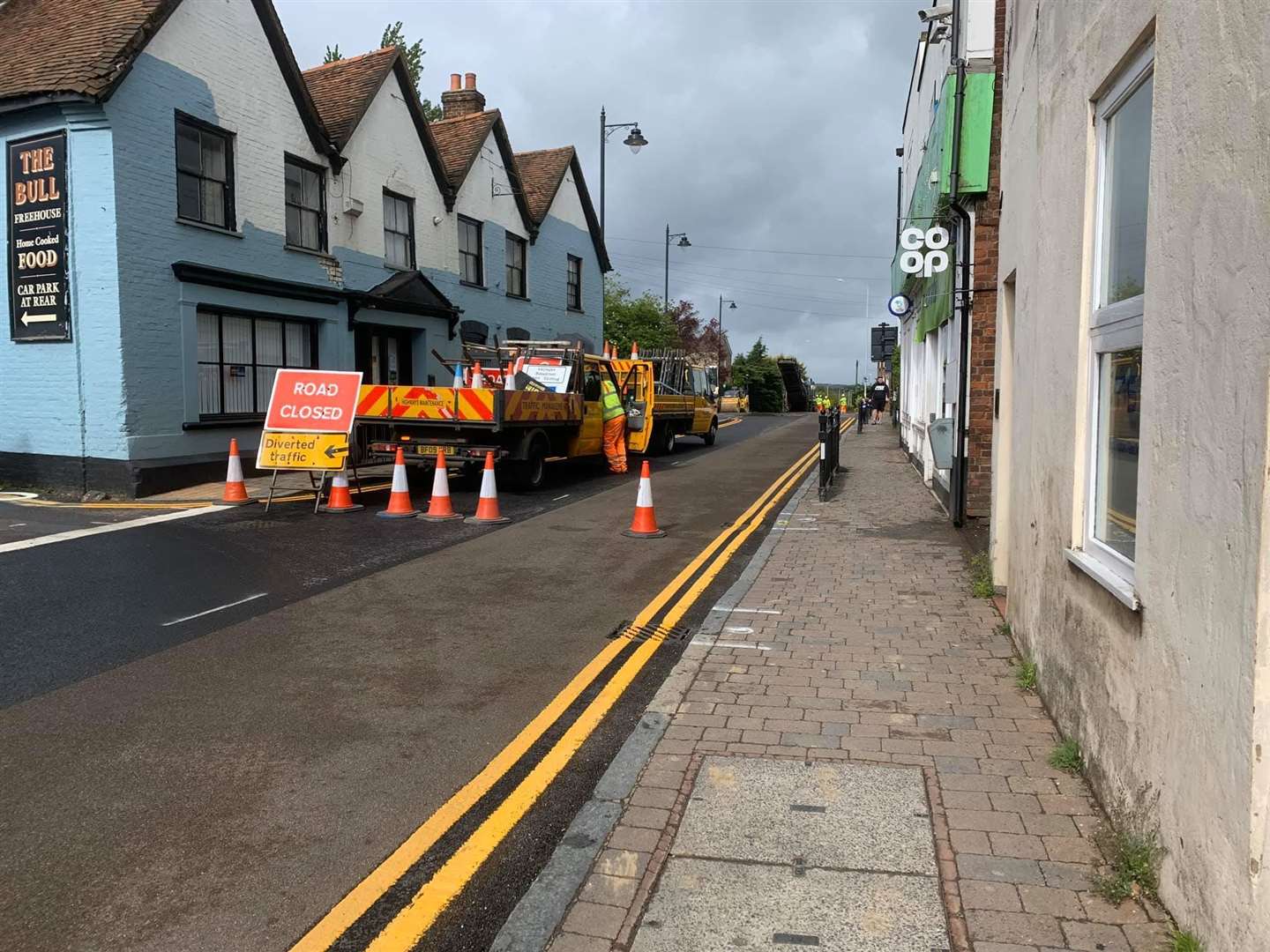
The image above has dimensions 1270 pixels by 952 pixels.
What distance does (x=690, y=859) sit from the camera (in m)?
3.44

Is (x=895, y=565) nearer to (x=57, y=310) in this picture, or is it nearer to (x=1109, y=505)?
(x=1109, y=505)

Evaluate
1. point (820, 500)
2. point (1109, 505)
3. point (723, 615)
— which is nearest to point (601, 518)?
point (820, 500)

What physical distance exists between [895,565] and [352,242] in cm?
1382

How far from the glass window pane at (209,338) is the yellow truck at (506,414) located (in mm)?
2682

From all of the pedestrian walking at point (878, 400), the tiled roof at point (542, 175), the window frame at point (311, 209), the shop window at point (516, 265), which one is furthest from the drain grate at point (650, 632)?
the pedestrian walking at point (878, 400)

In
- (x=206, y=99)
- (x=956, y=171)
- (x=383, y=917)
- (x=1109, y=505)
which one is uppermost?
(x=206, y=99)

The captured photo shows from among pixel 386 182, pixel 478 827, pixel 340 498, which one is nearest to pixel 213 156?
pixel 386 182

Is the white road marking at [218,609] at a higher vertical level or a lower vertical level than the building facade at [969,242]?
lower

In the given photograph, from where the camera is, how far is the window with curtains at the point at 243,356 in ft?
50.6

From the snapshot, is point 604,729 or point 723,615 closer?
point 604,729

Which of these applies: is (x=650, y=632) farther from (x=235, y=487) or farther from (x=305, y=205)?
(x=305, y=205)

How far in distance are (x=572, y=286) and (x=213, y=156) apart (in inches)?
551

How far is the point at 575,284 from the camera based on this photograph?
28.9 meters

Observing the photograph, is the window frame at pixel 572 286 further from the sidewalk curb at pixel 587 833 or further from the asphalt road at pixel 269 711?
the sidewalk curb at pixel 587 833
